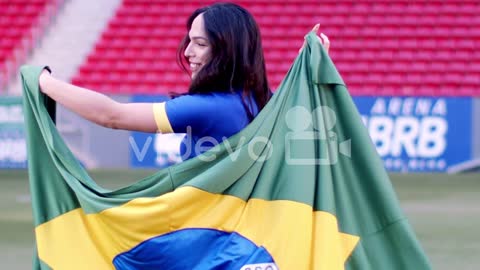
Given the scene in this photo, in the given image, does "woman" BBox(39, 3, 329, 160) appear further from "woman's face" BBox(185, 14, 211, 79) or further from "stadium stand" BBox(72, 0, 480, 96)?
"stadium stand" BBox(72, 0, 480, 96)

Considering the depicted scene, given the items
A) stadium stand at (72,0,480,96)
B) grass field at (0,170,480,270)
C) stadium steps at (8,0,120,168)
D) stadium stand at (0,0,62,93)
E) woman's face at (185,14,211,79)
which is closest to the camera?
woman's face at (185,14,211,79)

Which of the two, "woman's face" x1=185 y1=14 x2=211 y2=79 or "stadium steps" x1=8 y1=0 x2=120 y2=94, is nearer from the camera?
"woman's face" x1=185 y1=14 x2=211 y2=79

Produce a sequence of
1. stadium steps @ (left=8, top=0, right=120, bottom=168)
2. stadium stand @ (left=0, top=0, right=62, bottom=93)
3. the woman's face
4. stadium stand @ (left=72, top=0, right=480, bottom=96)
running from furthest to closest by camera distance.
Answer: stadium stand @ (left=0, top=0, right=62, bottom=93) → stadium steps @ (left=8, top=0, right=120, bottom=168) → stadium stand @ (left=72, top=0, right=480, bottom=96) → the woman's face

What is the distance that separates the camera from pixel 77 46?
19.2 meters

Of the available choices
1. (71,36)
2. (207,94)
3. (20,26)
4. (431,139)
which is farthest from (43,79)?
(20,26)

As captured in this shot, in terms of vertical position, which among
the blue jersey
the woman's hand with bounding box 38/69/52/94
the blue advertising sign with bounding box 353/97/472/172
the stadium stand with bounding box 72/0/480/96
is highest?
the woman's hand with bounding box 38/69/52/94

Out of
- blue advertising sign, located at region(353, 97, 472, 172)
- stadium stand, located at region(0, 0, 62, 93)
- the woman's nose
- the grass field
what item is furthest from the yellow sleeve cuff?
stadium stand, located at region(0, 0, 62, 93)

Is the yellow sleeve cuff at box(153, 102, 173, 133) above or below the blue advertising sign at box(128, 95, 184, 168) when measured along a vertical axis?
above

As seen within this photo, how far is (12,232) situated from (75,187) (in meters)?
5.50

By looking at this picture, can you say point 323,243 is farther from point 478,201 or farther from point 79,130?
point 79,130

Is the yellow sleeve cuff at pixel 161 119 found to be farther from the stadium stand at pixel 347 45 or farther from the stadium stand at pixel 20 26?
the stadium stand at pixel 20 26

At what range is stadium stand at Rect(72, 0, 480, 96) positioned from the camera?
17.2 meters

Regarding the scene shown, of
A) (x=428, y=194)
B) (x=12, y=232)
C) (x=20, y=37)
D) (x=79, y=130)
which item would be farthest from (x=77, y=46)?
(x=12, y=232)

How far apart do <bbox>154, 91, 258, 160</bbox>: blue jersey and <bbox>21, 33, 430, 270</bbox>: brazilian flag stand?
0.05 meters
